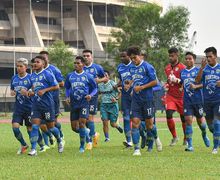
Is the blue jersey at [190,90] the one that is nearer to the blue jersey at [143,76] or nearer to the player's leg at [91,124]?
the blue jersey at [143,76]

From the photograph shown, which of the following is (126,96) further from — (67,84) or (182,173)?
(182,173)

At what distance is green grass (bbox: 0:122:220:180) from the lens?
40.7ft

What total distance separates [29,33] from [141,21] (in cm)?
2601

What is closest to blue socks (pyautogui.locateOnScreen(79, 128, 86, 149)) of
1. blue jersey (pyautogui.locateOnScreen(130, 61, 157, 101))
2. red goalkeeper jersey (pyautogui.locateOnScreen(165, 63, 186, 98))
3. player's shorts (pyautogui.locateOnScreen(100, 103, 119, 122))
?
blue jersey (pyautogui.locateOnScreen(130, 61, 157, 101))

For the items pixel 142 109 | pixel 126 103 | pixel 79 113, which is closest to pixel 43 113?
pixel 79 113

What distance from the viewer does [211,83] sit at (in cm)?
1712

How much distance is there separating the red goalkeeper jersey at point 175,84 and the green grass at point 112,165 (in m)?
2.00

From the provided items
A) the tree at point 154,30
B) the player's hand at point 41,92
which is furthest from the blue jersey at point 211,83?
the tree at point 154,30

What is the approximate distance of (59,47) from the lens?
240 feet

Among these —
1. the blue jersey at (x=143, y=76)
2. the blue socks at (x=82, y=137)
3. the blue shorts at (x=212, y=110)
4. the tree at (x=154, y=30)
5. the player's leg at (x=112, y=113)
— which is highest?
the tree at (x=154, y=30)

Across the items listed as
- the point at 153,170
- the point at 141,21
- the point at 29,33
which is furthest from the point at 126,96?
the point at 29,33

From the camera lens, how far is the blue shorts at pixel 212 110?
17.0 meters

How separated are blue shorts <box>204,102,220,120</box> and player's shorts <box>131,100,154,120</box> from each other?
1.16 metres

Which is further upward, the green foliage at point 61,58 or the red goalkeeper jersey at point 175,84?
the green foliage at point 61,58
